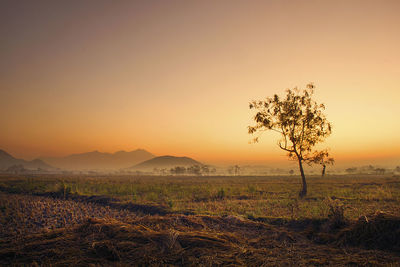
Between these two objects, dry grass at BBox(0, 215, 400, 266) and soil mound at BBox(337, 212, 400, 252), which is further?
soil mound at BBox(337, 212, 400, 252)

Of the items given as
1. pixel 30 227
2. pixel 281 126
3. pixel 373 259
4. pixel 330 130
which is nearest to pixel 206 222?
pixel 373 259

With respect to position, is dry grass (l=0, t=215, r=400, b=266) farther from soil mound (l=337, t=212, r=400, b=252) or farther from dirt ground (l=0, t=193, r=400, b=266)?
soil mound (l=337, t=212, r=400, b=252)

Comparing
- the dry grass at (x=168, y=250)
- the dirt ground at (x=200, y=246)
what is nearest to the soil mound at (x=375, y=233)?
the dirt ground at (x=200, y=246)

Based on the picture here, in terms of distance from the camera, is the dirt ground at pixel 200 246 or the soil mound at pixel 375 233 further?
the soil mound at pixel 375 233

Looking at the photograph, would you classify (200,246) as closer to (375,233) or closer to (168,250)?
(168,250)

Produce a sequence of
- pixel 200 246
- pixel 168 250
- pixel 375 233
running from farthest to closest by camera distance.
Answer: pixel 375 233 → pixel 200 246 → pixel 168 250

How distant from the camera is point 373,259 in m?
5.05

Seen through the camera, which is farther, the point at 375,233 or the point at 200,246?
the point at 375,233

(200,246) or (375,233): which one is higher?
(375,233)

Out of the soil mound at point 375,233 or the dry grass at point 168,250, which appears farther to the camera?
the soil mound at point 375,233

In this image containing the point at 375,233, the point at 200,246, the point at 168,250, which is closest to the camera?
the point at 168,250

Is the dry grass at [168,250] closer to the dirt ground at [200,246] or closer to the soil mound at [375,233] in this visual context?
the dirt ground at [200,246]

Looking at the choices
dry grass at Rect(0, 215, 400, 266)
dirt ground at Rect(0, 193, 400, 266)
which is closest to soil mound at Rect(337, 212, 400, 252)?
dirt ground at Rect(0, 193, 400, 266)

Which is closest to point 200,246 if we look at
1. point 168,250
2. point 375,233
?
point 168,250
